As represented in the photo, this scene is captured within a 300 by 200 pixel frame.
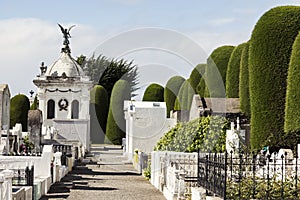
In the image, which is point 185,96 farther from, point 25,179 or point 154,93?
point 25,179

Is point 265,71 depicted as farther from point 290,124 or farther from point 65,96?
point 65,96

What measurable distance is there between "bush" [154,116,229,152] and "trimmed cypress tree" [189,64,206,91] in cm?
2499

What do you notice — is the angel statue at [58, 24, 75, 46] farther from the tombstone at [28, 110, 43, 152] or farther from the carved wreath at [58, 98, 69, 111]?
the tombstone at [28, 110, 43, 152]

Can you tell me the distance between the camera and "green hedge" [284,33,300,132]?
2436 centimetres

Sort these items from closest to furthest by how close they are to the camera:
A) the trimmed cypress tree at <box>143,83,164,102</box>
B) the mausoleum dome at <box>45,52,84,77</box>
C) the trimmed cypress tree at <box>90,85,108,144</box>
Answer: the mausoleum dome at <box>45,52,84,77</box> < the trimmed cypress tree at <box>90,85,108,144</box> < the trimmed cypress tree at <box>143,83,164,102</box>

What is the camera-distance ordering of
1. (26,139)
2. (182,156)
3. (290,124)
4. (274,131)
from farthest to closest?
(26,139), (274,131), (290,124), (182,156)

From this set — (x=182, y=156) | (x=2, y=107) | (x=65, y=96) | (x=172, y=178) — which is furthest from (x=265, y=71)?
(x=65, y=96)

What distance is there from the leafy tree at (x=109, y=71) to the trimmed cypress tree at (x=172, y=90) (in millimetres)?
6071

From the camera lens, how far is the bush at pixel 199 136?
84.6ft

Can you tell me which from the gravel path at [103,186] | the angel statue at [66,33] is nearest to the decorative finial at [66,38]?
the angel statue at [66,33]

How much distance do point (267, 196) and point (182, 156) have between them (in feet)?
34.4

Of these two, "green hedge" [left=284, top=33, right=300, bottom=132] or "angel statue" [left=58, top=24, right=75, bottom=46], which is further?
"angel statue" [left=58, top=24, right=75, bottom=46]

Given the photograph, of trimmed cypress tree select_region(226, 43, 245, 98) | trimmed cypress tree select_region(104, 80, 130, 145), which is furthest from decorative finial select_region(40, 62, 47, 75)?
trimmed cypress tree select_region(226, 43, 245, 98)

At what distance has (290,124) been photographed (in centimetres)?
2453
